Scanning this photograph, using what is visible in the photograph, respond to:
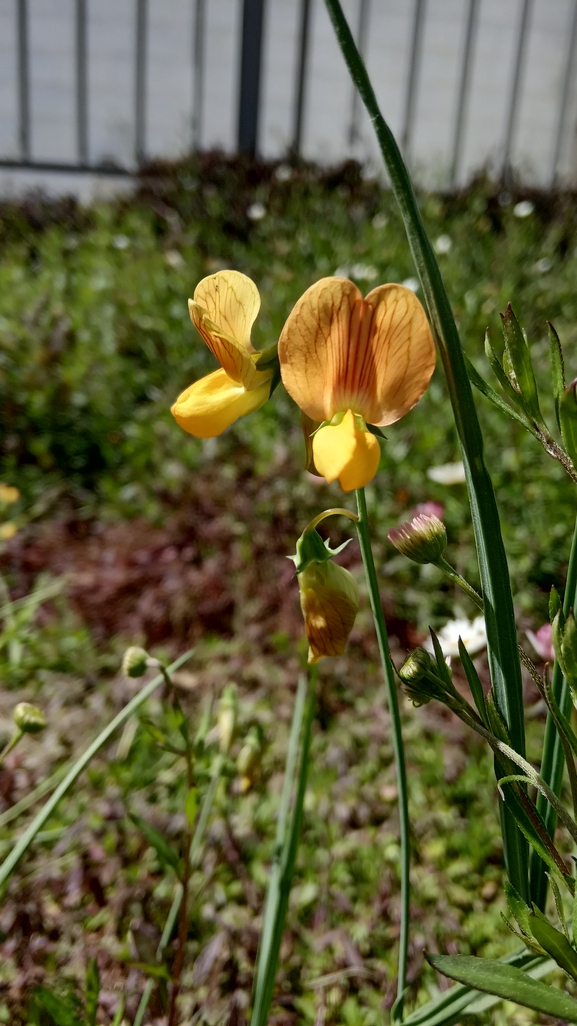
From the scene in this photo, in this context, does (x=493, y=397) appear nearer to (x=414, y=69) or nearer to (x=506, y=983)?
(x=506, y=983)

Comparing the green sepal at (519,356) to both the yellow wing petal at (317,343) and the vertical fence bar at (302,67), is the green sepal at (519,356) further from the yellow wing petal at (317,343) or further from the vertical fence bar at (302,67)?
the vertical fence bar at (302,67)

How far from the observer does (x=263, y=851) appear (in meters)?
1.10

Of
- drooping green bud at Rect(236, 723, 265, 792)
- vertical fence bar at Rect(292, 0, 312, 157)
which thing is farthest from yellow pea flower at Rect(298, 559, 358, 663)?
vertical fence bar at Rect(292, 0, 312, 157)

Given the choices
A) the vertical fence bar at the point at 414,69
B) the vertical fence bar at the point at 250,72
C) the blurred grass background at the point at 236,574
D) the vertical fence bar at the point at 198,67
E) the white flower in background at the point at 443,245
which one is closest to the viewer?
the blurred grass background at the point at 236,574

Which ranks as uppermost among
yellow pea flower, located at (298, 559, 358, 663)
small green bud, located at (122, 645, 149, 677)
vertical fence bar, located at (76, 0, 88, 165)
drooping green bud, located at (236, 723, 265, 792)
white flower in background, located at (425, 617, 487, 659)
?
vertical fence bar, located at (76, 0, 88, 165)

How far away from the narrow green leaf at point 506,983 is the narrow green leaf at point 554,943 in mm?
15

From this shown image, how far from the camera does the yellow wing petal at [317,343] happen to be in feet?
1.32

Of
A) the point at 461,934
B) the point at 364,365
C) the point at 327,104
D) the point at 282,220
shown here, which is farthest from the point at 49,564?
the point at 327,104

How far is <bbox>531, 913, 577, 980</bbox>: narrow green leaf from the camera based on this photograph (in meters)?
0.36

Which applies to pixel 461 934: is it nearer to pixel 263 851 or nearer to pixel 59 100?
pixel 263 851

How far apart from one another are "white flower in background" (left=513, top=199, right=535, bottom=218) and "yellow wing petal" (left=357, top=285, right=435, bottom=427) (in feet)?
10.3

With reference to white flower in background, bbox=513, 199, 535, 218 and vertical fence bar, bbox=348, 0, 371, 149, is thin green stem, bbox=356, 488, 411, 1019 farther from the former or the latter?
vertical fence bar, bbox=348, 0, 371, 149

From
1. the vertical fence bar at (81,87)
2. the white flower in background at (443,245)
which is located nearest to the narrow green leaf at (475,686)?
the white flower in background at (443,245)

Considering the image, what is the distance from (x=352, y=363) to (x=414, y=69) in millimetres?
5737
